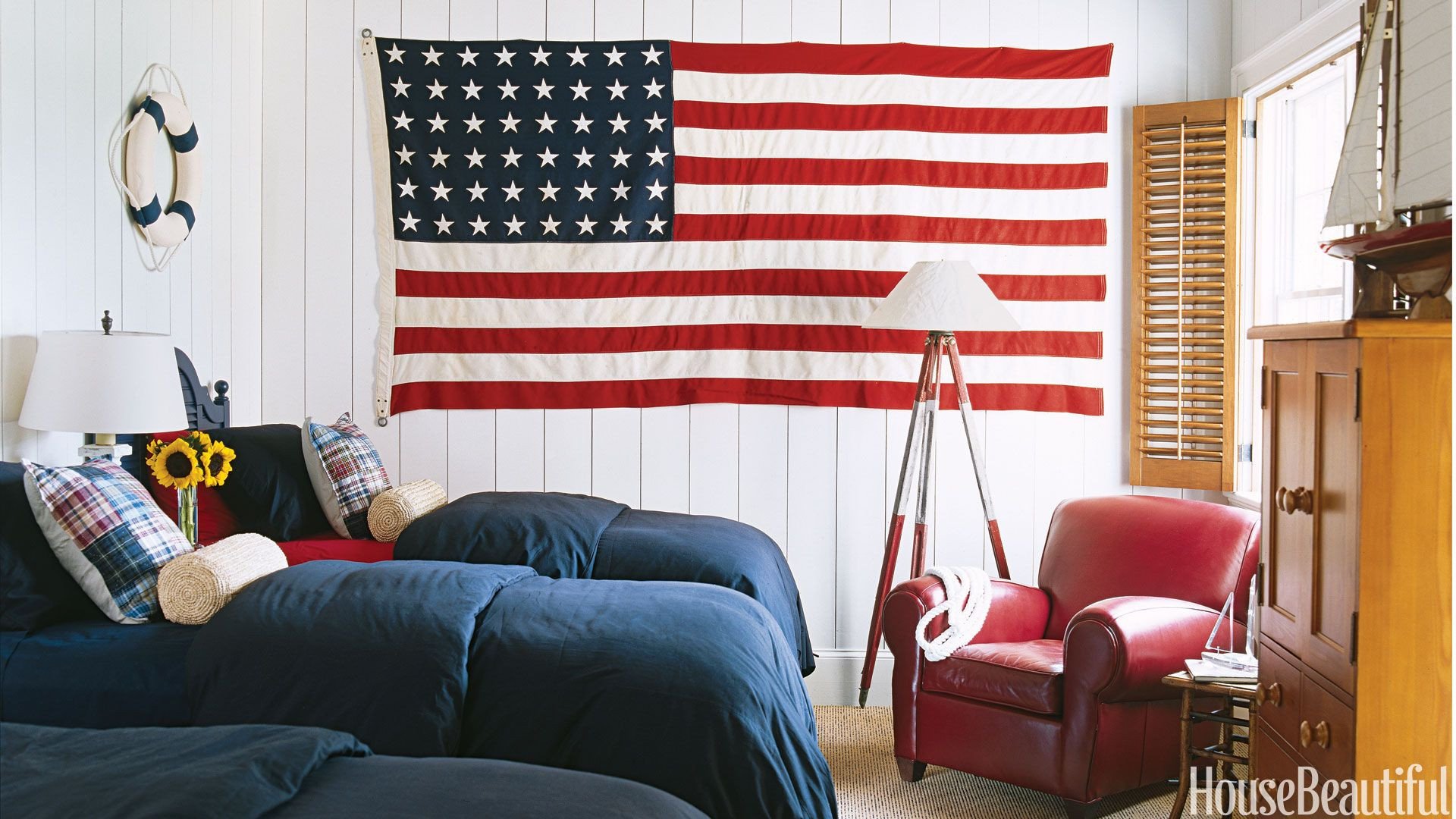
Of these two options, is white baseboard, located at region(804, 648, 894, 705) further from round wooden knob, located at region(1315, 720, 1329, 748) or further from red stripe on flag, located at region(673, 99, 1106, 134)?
round wooden knob, located at region(1315, 720, 1329, 748)

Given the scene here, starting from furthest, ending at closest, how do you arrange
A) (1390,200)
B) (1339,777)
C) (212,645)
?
(212,645), (1390,200), (1339,777)

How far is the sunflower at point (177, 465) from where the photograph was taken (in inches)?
111

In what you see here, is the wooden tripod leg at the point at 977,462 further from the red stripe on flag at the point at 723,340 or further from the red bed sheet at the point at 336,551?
the red bed sheet at the point at 336,551

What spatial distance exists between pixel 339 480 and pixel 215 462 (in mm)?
436

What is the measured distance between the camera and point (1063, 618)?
11.2ft

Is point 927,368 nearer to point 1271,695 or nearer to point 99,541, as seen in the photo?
point 1271,695

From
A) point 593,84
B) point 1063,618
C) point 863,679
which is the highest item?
point 593,84

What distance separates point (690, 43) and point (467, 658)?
109 inches

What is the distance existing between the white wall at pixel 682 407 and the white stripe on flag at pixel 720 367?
14cm

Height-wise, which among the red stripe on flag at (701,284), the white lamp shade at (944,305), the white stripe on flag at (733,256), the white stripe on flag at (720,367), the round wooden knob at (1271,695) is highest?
the white stripe on flag at (733,256)

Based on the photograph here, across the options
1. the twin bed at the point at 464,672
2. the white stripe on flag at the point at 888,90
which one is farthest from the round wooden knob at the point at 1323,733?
the white stripe on flag at the point at 888,90

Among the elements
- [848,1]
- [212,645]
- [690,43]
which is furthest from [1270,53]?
[212,645]

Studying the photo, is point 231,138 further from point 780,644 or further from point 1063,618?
point 1063,618

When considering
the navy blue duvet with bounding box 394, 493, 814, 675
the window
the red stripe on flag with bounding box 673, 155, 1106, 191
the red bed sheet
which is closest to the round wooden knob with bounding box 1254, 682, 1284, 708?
the navy blue duvet with bounding box 394, 493, 814, 675
